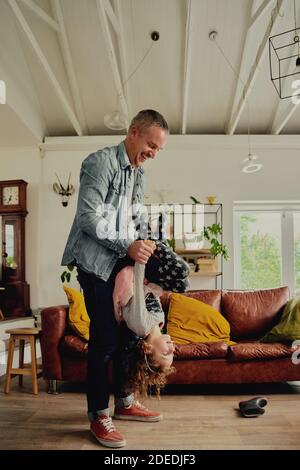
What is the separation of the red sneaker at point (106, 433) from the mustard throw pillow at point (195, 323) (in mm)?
1309

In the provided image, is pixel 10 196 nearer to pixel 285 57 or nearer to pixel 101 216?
pixel 285 57

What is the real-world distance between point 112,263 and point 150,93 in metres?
4.50

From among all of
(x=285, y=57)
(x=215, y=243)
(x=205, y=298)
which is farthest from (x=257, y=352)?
(x=285, y=57)

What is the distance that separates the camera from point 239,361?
296 centimetres

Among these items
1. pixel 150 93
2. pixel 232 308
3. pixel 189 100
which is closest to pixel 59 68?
pixel 150 93

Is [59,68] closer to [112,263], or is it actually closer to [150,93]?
[150,93]

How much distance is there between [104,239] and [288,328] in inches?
76.6

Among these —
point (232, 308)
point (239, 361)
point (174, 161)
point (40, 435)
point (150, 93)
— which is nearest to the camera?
point (40, 435)

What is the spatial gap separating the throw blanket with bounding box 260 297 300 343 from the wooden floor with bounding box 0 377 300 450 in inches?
14.6

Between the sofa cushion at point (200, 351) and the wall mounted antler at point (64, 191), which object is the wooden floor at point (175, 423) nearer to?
the sofa cushion at point (200, 351)

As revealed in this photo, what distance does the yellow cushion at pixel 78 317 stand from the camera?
308 cm

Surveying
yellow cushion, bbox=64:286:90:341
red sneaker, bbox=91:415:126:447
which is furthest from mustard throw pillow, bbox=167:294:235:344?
red sneaker, bbox=91:415:126:447

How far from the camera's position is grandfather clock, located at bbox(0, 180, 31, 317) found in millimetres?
5965

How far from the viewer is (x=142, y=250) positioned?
5.61 ft
